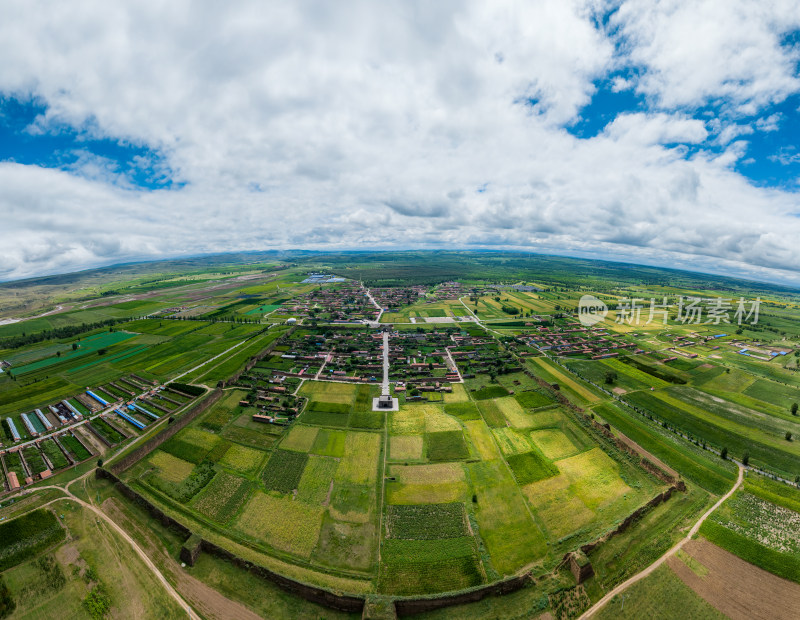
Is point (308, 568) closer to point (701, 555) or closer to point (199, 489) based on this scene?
point (199, 489)

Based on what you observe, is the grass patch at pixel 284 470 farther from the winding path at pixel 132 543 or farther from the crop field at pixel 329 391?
the crop field at pixel 329 391

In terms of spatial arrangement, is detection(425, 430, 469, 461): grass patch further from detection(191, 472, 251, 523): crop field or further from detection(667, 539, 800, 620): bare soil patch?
detection(191, 472, 251, 523): crop field

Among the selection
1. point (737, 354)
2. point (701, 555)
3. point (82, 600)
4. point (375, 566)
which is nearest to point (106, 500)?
point (82, 600)

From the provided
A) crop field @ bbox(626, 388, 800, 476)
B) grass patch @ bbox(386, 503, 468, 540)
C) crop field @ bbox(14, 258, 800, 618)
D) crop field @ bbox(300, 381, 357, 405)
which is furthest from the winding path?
crop field @ bbox(626, 388, 800, 476)

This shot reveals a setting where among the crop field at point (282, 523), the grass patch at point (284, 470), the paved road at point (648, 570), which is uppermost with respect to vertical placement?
the paved road at point (648, 570)

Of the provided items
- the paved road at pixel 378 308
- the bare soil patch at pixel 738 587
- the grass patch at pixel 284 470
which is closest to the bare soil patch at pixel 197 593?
the grass patch at pixel 284 470

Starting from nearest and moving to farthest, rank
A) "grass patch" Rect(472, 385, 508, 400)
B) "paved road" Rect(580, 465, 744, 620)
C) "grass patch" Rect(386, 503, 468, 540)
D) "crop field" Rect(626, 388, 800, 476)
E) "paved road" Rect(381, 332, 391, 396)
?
"paved road" Rect(580, 465, 744, 620)
"grass patch" Rect(386, 503, 468, 540)
"crop field" Rect(626, 388, 800, 476)
"grass patch" Rect(472, 385, 508, 400)
"paved road" Rect(381, 332, 391, 396)

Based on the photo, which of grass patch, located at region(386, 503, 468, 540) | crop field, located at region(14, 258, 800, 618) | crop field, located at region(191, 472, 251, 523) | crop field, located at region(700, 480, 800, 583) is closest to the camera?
crop field, located at region(700, 480, 800, 583)

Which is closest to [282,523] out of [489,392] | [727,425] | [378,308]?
[489,392]
